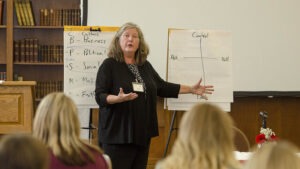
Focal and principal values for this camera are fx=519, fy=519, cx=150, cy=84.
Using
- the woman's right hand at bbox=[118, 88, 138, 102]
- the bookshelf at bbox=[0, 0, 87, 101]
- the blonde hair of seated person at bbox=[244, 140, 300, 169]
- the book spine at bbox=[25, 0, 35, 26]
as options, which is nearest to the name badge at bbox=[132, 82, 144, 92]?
the woman's right hand at bbox=[118, 88, 138, 102]

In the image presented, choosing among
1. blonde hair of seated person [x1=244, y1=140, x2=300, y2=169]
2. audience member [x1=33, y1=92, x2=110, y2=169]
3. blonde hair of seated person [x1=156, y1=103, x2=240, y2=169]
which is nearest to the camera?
blonde hair of seated person [x1=244, y1=140, x2=300, y2=169]

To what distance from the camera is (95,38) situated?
509 centimetres

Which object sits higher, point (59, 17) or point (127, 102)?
point (59, 17)

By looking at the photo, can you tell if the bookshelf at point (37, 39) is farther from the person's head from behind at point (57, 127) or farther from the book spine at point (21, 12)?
the person's head from behind at point (57, 127)

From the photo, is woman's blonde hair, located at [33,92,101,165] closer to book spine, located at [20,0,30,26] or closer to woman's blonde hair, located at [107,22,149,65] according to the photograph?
woman's blonde hair, located at [107,22,149,65]

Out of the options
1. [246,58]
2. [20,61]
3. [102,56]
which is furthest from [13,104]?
[246,58]

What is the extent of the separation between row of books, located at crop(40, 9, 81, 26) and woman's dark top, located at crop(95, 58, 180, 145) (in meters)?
2.94

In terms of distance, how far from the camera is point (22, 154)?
1607mm

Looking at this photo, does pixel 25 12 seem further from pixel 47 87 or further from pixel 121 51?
pixel 121 51

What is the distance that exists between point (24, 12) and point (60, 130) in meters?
4.91

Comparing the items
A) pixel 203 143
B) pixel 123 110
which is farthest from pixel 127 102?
pixel 203 143

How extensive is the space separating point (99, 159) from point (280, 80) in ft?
13.9

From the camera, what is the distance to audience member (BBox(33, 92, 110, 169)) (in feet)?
7.56

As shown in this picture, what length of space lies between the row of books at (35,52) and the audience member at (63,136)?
4724 millimetres
